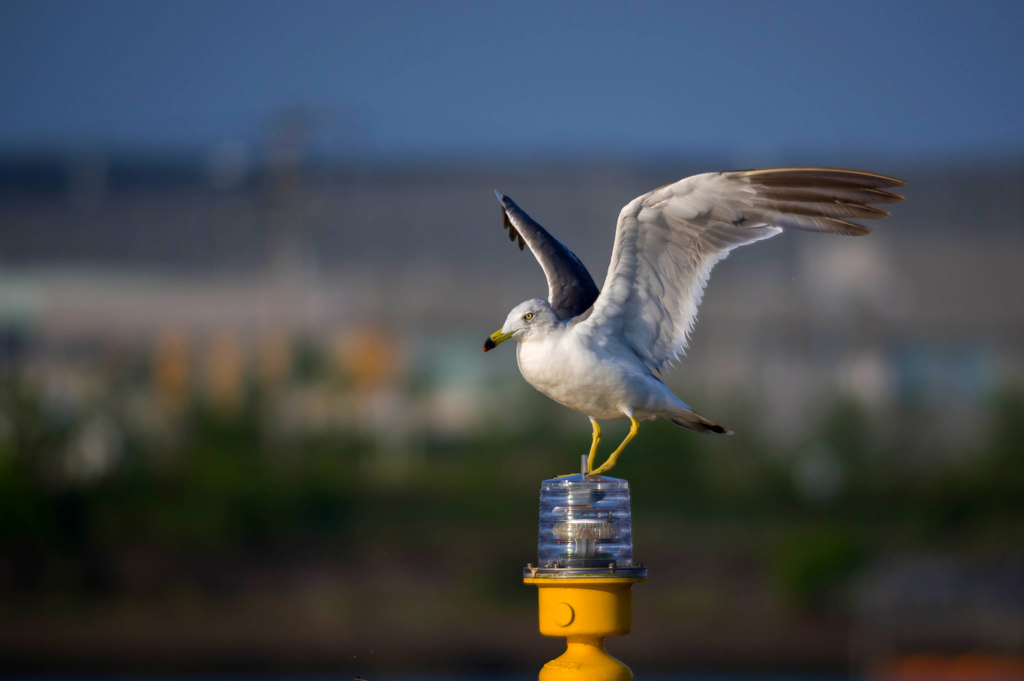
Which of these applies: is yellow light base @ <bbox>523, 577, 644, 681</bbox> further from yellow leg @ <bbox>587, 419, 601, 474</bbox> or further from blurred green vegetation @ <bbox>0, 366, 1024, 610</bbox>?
blurred green vegetation @ <bbox>0, 366, 1024, 610</bbox>

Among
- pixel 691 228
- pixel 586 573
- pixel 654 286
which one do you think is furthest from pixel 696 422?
pixel 586 573

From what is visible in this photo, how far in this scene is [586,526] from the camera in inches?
202

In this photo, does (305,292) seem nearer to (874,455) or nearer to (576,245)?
(576,245)

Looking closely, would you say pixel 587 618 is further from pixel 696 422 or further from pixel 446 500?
pixel 446 500

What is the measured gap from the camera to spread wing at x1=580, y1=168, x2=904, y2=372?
18.0 feet

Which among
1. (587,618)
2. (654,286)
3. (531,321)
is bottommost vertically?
(587,618)

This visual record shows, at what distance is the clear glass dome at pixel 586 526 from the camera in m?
5.06

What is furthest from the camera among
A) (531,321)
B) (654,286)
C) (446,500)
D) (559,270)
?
(446,500)

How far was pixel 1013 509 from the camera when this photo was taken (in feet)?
103

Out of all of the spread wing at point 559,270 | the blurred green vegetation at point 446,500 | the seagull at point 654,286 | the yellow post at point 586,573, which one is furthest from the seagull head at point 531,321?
the blurred green vegetation at point 446,500

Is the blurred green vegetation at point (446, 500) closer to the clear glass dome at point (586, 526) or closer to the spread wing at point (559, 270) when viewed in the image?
the spread wing at point (559, 270)

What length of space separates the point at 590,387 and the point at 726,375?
26.2m

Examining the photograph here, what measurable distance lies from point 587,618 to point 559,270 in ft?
→ 5.07

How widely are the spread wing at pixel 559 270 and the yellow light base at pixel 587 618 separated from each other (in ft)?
3.56
